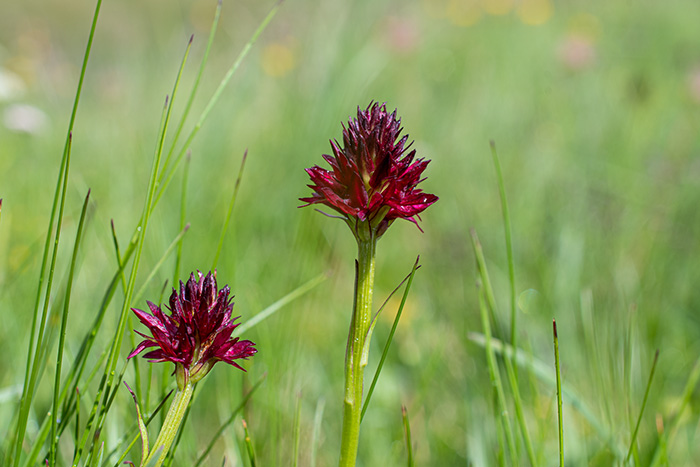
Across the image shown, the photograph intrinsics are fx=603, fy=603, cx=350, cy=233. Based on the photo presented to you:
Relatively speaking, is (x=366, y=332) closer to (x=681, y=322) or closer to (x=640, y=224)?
(x=681, y=322)

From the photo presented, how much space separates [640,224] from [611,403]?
160 cm

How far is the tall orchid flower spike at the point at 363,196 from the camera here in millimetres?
862

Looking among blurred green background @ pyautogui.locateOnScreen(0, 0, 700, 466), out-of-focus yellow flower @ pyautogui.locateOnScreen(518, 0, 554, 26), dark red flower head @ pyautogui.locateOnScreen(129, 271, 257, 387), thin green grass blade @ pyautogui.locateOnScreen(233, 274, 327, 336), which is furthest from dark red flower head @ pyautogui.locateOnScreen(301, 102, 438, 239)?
out-of-focus yellow flower @ pyautogui.locateOnScreen(518, 0, 554, 26)

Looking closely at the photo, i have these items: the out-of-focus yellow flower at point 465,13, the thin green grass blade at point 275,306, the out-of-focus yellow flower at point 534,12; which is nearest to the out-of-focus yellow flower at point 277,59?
the out-of-focus yellow flower at point 465,13

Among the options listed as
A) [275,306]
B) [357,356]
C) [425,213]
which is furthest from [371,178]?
[425,213]

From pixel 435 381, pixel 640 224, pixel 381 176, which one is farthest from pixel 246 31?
pixel 381 176

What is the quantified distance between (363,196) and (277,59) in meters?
4.51

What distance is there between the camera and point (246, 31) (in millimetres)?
5062

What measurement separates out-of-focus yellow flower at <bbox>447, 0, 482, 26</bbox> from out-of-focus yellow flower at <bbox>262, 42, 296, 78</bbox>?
2473 millimetres

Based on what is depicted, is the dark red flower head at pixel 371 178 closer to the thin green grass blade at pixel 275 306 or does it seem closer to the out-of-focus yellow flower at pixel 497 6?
the thin green grass blade at pixel 275 306

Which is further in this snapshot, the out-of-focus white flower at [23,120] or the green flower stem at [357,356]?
the out-of-focus white flower at [23,120]

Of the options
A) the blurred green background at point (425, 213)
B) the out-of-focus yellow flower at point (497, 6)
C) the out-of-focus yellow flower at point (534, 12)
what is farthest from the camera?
the out-of-focus yellow flower at point (497, 6)

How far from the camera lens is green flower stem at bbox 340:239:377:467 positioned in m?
0.86

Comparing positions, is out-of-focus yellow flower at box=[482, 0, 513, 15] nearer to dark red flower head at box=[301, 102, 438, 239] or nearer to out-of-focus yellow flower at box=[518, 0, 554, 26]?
out-of-focus yellow flower at box=[518, 0, 554, 26]
